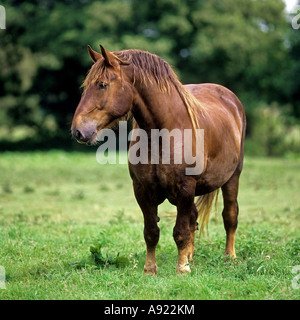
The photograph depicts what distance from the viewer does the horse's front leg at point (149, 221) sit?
4.61 m

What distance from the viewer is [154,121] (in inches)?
174

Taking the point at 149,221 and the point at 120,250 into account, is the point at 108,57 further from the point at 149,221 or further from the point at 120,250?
the point at 120,250

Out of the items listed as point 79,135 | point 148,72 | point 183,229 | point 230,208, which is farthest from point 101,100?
point 230,208

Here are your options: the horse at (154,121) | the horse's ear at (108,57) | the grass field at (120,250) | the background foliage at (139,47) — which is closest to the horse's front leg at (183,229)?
the horse at (154,121)

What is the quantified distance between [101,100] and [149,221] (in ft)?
4.31

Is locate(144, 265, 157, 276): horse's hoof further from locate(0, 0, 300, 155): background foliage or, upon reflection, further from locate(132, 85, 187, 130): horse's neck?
locate(0, 0, 300, 155): background foliage

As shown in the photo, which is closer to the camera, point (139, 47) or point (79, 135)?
point (79, 135)

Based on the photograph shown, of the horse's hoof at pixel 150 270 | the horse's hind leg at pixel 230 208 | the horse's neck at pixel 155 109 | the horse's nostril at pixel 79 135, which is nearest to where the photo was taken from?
the horse's nostril at pixel 79 135

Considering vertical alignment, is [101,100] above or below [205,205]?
above

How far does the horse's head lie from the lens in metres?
4.05

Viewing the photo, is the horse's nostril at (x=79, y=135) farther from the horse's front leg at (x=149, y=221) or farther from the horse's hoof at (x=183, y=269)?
the horse's hoof at (x=183, y=269)

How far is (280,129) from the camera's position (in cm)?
2281

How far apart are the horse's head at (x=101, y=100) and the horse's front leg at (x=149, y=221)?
797 mm
